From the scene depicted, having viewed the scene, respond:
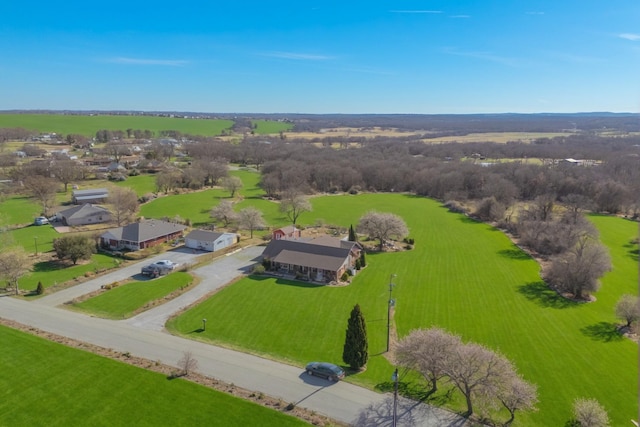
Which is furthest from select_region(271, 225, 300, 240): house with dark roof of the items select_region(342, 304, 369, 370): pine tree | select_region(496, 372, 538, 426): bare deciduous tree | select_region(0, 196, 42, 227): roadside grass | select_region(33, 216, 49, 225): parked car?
select_region(0, 196, 42, 227): roadside grass

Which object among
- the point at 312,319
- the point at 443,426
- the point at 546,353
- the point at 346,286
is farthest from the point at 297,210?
the point at 443,426

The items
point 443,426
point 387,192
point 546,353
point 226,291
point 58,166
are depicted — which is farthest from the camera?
point 387,192

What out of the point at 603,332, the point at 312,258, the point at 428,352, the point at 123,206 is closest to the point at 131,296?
the point at 312,258

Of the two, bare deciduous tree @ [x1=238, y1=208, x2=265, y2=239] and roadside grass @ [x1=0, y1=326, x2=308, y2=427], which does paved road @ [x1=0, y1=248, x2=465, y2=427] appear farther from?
bare deciduous tree @ [x1=238, y1=208, x2=265, y2=239]

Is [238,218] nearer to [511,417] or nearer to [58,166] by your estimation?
[511,417]

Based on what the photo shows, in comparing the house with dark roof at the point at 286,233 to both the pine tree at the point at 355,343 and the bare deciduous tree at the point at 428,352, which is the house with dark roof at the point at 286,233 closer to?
the pine tree at the point at 355,343

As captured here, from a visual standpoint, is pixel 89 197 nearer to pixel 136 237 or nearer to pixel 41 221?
pixel 41 221
